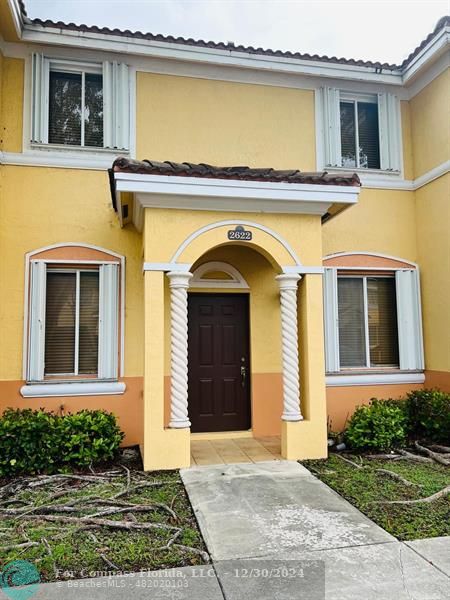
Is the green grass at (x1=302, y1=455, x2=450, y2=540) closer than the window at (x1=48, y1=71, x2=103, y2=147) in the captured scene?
Yes

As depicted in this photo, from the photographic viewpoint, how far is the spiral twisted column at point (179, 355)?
6.40 metres

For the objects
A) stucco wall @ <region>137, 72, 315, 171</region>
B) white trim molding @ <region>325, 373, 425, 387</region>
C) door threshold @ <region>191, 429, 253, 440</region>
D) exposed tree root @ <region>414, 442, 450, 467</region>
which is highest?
stucco wall @ <region>137, 72, 315, 171</region>

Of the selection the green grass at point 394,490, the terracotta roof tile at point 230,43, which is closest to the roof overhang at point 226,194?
the terracotta roof tile at point 230,43

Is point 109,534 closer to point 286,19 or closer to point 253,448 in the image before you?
point 253,448

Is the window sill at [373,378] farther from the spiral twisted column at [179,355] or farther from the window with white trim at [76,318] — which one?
the window with white trim at [76,318]

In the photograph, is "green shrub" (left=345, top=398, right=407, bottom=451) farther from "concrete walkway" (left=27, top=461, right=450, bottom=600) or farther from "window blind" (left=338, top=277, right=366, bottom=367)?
"concrete walkway" (left=27, top=461, right=450, bottom=600)

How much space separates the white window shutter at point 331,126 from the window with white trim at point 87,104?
3.67 m

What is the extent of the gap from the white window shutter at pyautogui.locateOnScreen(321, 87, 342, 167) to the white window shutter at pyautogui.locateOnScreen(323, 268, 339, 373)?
214 cm

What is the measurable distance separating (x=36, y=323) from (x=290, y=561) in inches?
208

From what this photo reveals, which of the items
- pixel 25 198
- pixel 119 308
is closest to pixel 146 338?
pixel 119 308

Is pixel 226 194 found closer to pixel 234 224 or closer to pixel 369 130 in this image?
pixel 234 224

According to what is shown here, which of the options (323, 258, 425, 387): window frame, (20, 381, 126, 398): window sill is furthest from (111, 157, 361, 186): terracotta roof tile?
(20, 381, 126, 398): window sill

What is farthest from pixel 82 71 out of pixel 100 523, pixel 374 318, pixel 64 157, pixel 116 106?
pixel 100 523

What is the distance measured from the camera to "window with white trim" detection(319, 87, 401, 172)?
8875 millimetres
